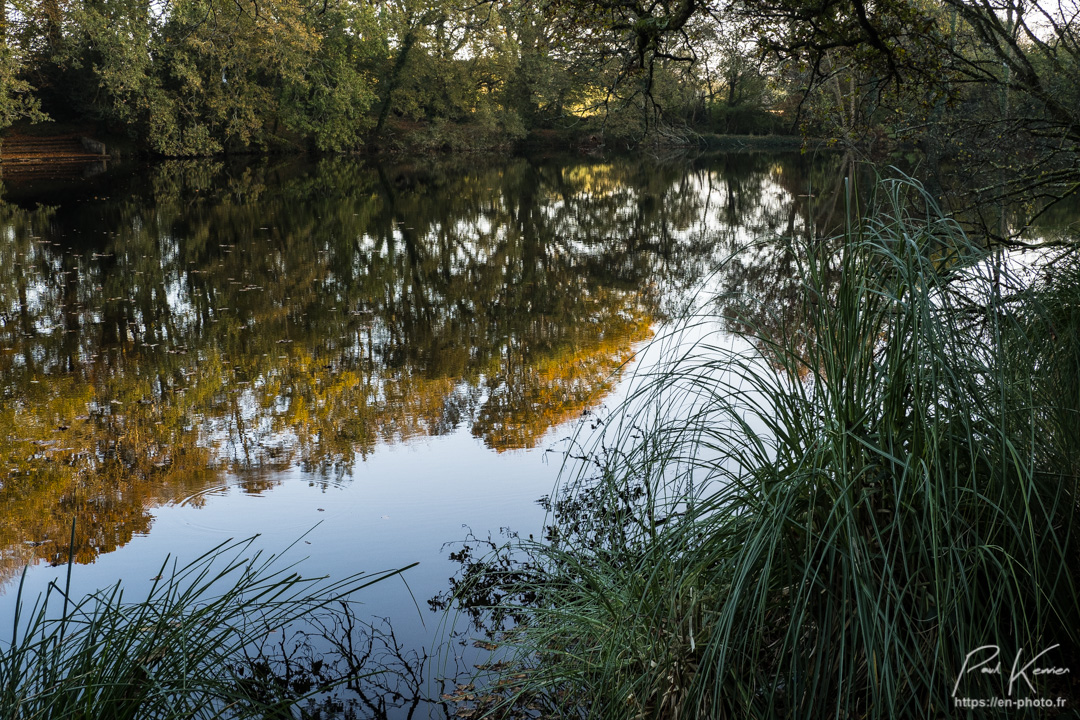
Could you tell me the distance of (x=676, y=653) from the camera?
2.44 meters

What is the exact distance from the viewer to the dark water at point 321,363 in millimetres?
5148

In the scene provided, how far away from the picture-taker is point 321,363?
861 centimetres

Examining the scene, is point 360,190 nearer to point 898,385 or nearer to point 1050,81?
point 1050,81

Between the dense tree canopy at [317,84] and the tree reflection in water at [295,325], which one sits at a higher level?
the dense tree canopy at [317,84]

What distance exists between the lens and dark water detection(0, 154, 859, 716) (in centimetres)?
515
